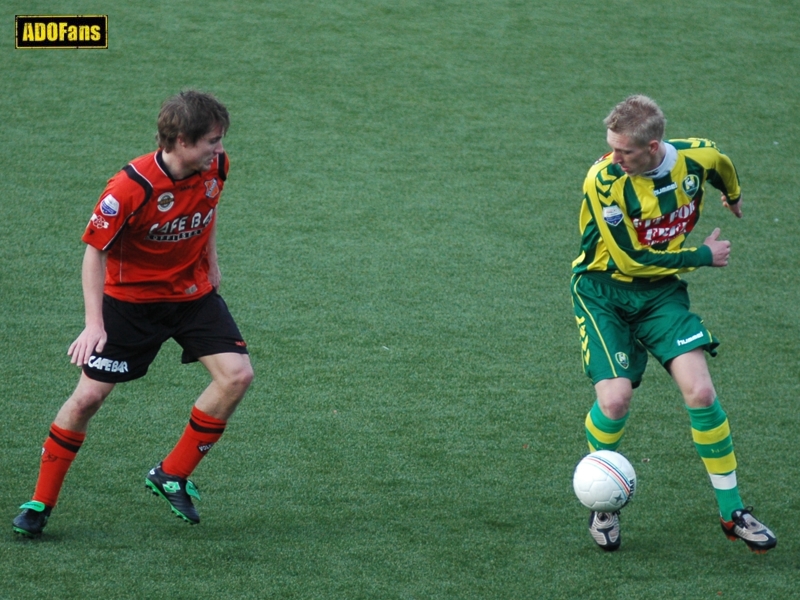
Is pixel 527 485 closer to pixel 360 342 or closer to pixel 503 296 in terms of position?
pixel 360 342

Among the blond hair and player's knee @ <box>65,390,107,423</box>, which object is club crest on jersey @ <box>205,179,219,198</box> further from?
the blond hair

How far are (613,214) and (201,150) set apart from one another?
1490mm

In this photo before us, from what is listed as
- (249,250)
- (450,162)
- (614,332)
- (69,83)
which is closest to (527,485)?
(614,332)

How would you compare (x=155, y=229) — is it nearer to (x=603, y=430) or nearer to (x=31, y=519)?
(x=31, y=519)

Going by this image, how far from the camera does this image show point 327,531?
3.86 meters

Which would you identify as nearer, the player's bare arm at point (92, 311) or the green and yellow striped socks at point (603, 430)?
the player's bare arm at point (92, 311)

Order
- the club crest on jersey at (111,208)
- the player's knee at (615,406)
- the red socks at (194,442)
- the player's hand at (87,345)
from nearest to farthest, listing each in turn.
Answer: the player's hand at (87,345) → the club crest on jersey at (111,208) → the player's knee at (615,406) → the red socks at (194,442)

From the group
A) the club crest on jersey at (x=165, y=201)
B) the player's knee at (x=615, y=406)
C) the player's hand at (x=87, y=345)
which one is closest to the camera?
the player's hand at (x=87, y=345)

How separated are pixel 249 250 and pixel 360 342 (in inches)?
59.3

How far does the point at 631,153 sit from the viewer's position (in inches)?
143

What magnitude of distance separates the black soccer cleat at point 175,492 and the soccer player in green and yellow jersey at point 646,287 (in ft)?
4.80

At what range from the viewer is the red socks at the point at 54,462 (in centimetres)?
373

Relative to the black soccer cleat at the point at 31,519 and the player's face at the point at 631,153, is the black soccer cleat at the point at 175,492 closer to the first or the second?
the black soccer cleat at the point at 31,519

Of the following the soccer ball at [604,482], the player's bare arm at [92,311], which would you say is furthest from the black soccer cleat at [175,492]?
the soccer ball at [604,482]
